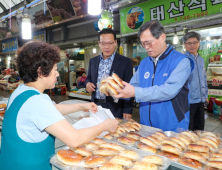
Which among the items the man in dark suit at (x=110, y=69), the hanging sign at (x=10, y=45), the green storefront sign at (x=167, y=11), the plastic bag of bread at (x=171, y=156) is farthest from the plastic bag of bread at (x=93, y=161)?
the hanging sign at (x=10, y=45)

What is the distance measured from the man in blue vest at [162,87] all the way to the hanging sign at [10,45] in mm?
13699

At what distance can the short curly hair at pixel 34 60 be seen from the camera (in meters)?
1.30

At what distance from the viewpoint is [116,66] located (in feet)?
9.89

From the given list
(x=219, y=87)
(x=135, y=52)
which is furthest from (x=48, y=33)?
(x=219, y=87)

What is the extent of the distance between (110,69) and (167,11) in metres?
3.45

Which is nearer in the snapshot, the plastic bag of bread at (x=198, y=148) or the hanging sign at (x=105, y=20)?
the plastic bag of bread at (x=198, y=148)

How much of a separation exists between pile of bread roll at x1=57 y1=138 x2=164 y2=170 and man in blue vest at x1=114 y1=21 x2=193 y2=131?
2.11 feet

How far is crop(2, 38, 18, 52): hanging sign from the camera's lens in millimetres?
13189

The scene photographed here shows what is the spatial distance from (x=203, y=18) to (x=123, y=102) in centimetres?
354

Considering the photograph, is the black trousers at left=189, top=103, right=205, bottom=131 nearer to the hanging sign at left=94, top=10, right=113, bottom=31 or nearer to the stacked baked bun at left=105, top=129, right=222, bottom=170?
the stacked baked bun at left=105, top=129, right=222, bottom=170

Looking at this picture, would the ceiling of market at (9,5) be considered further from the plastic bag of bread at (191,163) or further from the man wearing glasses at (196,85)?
the plastic bag of bread at (191,163)

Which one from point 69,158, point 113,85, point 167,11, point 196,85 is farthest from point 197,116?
point 69,158

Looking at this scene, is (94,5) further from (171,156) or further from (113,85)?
(171,156)

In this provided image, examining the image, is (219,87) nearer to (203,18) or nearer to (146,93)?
(203,18)
